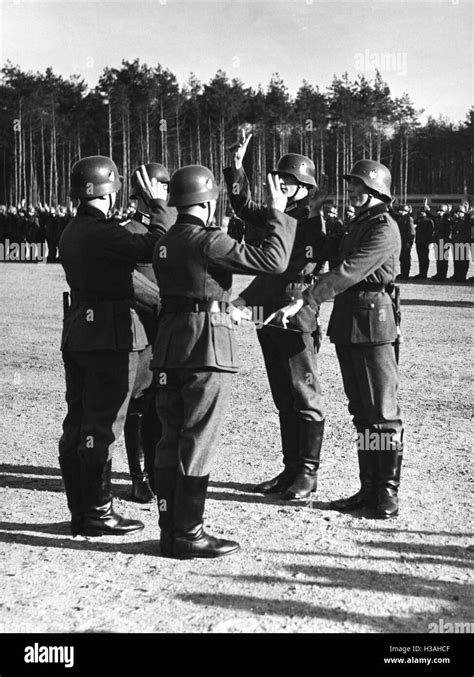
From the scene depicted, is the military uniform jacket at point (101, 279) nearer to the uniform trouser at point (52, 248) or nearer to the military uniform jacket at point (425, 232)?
the military uniform jacket at point (425, 232)

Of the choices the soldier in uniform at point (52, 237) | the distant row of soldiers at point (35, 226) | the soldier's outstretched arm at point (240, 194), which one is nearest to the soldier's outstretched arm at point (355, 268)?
the soldier's outstretched arm at point (240, 194)

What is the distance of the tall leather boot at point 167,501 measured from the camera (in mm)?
4875

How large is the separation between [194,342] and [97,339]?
0.71 m

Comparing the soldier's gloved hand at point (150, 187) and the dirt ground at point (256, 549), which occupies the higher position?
the soldier's gloved hand at point (150, 187)

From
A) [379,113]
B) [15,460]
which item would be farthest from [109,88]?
[15,460]

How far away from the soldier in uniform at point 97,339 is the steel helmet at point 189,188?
38cm

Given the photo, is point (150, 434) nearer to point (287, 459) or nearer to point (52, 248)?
point (287, 459)

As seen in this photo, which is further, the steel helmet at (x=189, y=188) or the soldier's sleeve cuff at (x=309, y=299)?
the soldier's sleeve cuff at (x=309, y=299)

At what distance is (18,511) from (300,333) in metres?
2.29

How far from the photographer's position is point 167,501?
192 inches

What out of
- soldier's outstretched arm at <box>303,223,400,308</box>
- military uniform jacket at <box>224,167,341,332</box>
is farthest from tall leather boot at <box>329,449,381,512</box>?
soldier's outstretched arm at <box>303,223,400,308</box>

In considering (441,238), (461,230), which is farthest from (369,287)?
(441,238)

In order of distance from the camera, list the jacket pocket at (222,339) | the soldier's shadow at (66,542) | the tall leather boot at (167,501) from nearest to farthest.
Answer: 1. the jacket pocket at (222,339)
2. the tall leather boot at (167,501)
3. the soldier's shadow at (66,542)
